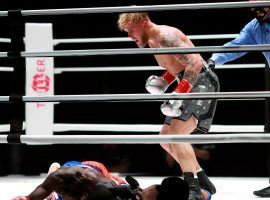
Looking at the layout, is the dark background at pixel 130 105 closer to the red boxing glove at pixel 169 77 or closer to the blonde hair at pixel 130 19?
the red boxing glove at pixel 169 77

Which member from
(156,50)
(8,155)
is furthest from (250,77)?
(156,50)

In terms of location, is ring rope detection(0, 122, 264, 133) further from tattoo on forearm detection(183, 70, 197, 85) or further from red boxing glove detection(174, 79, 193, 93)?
red boxing glove detection(174, 79, 193, 93)

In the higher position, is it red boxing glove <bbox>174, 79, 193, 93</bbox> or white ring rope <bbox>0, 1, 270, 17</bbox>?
white ring rope <bbox>0, 1, 270, 17</bbox>

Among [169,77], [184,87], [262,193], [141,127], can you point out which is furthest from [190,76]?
[141,127]

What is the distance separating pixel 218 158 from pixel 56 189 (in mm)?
2375

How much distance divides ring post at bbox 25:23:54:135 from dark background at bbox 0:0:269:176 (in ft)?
1.60

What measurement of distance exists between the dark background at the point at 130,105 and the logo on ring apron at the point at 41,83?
0.60 meters

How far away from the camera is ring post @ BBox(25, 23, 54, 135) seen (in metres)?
3.15

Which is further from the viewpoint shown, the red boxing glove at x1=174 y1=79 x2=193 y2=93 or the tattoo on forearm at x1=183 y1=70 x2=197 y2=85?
the tattoo on forearm at x1=183 y1=70 x2=197 y2=85

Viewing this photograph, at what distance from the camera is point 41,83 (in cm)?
317

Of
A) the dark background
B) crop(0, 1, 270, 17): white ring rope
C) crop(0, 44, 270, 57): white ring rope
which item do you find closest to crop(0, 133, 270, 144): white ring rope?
crop(0, 44, 270, 57): white ring rope

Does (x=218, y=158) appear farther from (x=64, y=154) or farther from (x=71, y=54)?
(x=71, y=54)

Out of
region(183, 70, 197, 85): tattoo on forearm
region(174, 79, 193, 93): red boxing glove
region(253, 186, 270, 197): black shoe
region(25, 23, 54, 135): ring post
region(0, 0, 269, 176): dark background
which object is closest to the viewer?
region(174, 79, 193, 93): red boxing glove

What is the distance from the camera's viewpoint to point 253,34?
99.7 inches
